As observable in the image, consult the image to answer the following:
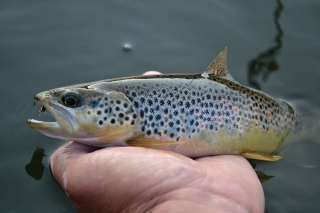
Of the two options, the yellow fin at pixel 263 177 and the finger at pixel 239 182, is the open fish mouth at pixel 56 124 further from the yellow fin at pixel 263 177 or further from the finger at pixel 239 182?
the yellow fin at pixel 263 177

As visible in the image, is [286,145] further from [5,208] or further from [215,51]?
[5,208]

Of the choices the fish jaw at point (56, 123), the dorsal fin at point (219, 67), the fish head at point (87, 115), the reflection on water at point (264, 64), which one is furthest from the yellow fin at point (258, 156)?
the fish jaw at point (56, 123)

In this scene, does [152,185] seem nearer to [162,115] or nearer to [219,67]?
[162,115]

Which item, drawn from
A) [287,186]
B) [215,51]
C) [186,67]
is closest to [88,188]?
[287,186]

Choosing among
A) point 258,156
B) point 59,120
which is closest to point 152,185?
point 59,120


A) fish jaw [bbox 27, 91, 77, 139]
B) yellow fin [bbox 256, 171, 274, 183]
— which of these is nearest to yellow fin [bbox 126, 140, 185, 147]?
fish jaw [bbox 27, 91, 77, 139]

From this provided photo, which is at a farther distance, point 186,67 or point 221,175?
point 186,67
